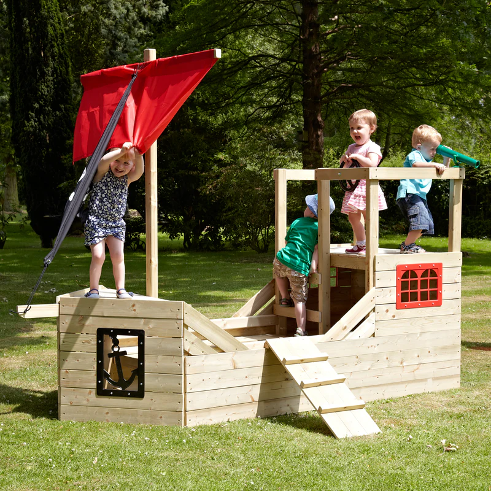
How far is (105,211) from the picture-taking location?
6.20m

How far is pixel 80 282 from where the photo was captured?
49.3 feet

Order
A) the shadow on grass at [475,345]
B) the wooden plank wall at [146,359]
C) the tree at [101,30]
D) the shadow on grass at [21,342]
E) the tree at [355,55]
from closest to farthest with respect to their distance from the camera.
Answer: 1. the wooden plank wall at [146,359]
2. the shadow on grass at [475,345]
3. the shadow on grass at [21,342]
4. the tree at [355,55]
5. the tree at [101,30]

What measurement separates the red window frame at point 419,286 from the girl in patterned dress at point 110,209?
240cm

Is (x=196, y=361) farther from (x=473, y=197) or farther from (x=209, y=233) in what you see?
(x=473, y=197)

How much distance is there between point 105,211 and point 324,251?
209 centimetres

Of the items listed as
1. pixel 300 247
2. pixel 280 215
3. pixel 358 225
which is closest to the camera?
pixel 300 247

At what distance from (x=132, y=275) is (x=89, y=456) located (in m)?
11.7

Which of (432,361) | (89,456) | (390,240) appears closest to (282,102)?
(390,240)

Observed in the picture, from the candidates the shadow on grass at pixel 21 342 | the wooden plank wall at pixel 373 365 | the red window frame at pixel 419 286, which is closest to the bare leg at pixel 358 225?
the red window frame at pixel 419 286

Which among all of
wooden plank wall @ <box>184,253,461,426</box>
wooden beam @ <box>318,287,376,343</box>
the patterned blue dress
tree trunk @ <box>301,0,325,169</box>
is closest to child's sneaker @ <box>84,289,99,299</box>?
the patterned blue dress

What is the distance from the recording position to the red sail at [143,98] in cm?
617

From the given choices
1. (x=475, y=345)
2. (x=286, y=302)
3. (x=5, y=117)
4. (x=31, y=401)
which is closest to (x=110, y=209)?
(x=31, y=401)

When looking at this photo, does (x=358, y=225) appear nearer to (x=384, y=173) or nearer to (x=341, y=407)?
(x=384, y=173)

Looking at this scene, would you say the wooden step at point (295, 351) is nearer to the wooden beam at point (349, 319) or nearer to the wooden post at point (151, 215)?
the wooden beam at point (349, 319)
